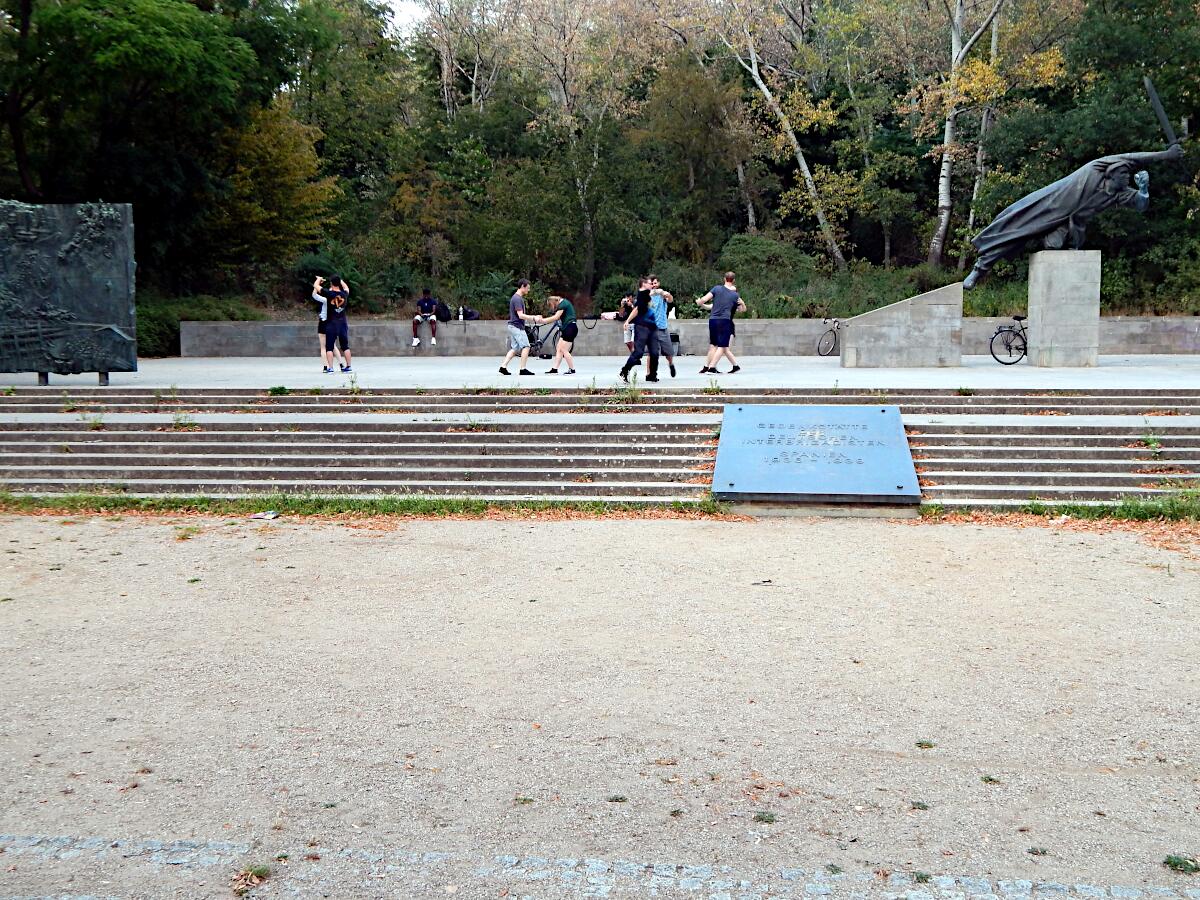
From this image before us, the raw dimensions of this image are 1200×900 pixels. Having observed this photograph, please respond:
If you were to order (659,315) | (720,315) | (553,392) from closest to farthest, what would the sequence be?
(553,392) < (659,315) < (720,315)

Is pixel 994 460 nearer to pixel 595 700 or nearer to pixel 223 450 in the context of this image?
pixel 595 700

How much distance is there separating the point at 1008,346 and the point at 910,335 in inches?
94.9

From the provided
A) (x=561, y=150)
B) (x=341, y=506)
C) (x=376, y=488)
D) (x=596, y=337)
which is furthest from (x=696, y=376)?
(x=561, y=150)

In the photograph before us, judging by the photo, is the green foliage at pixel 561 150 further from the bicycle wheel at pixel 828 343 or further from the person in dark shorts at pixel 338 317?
the person in dark shorts at pixel 338 317

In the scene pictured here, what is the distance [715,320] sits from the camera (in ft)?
58.6

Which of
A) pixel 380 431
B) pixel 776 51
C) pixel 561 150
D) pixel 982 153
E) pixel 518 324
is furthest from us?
pixel 776 51

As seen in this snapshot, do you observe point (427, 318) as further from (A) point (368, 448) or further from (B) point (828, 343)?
(A) point (368, 448)

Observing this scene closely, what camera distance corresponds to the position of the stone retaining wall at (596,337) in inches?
995

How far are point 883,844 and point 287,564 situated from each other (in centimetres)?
590

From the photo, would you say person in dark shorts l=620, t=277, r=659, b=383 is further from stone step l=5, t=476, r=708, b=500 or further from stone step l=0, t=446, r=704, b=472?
stone step l=5, t=476, r=708, b=500

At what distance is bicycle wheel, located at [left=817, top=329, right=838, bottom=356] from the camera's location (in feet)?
85.5

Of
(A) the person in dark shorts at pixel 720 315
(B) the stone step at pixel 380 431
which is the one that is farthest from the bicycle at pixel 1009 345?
(B) the stone step at pixel 380 431

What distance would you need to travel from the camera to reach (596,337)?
1061 inches

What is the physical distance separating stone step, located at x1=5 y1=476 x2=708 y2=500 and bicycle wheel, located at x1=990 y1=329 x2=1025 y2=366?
1150cm
